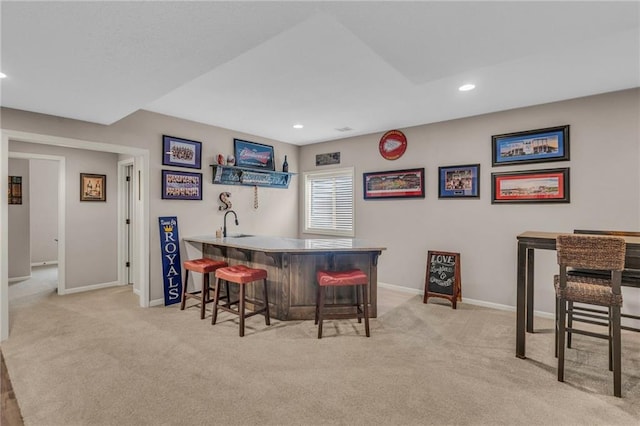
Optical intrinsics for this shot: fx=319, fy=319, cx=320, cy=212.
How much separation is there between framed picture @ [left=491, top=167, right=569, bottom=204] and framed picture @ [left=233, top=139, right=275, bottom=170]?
3469 mm

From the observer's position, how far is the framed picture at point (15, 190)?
18.6 feet

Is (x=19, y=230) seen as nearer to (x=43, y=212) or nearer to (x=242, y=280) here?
(x=43, y=212)

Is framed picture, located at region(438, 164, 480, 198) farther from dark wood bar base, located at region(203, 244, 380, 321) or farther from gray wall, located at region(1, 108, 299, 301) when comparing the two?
gray wall, located at region(1, 108, 299, 301)

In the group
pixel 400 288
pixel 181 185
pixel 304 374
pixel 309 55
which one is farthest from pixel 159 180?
pixel 400 288

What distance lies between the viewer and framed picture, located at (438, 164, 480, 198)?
13.9ft

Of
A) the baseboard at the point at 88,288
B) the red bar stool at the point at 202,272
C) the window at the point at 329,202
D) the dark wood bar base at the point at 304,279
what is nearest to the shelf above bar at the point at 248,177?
the window at the point at 329,202

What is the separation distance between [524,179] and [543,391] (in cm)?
248

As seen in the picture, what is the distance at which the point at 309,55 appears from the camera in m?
2.52

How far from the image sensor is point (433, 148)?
4598 mm

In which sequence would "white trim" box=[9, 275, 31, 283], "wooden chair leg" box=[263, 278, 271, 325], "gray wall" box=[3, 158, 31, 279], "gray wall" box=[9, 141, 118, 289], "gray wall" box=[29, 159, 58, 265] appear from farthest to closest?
"gray wall" box=[29, 159, 58, 265], "gray wall" box=[3, 158, 31, 279], "white trim" box=[9, 275, 31, 283], "gray wall" box=[9, 141, 118, 289], "wooden chair leg" box=[263, 278, 271, 325]

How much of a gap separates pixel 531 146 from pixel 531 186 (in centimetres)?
→ 48

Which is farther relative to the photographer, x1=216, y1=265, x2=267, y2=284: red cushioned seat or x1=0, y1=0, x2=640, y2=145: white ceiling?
x1=216, y1=265, x2=267, y2=284: red cushioned seat

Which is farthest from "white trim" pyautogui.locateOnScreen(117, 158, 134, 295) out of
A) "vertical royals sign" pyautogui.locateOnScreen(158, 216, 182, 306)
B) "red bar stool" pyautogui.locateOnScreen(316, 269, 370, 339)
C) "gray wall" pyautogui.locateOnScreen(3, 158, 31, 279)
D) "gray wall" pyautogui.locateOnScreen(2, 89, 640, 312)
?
"red bar stool" pyautogui.locateOnScreen(316, 269, 370, 339)

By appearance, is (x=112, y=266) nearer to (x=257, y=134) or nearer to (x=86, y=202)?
(x=86, y=202)
